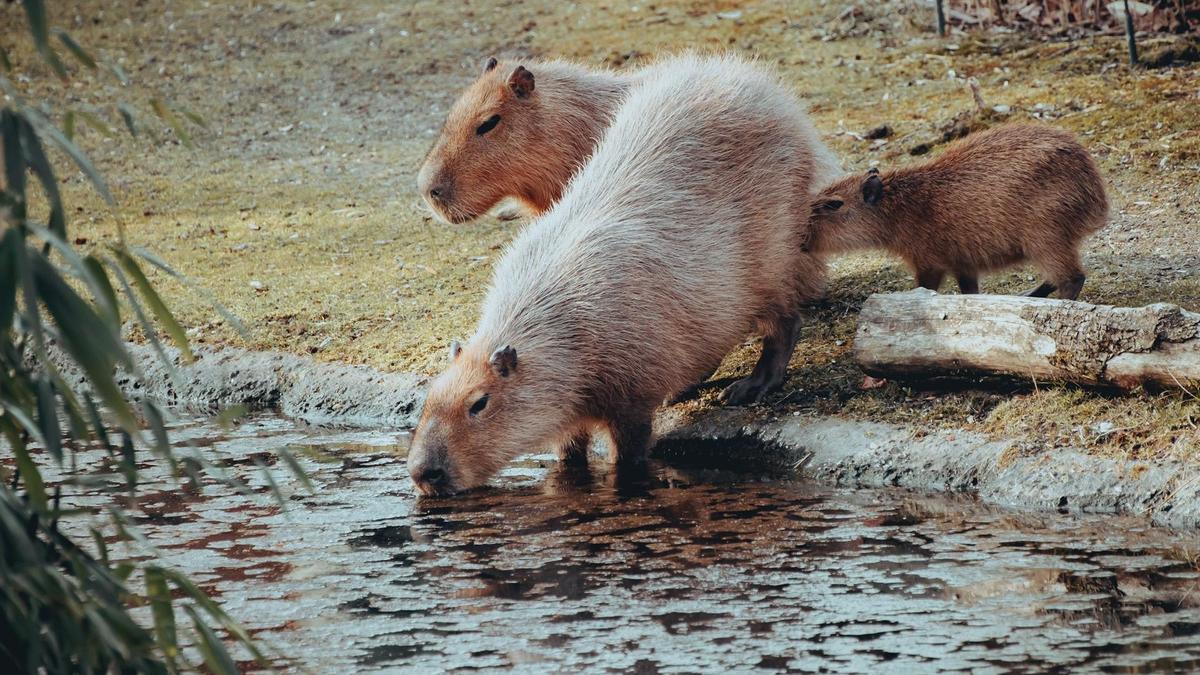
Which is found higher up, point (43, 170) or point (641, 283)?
point (43, 170)

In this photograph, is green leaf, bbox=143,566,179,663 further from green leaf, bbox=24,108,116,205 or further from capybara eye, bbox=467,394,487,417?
capybara eye, bbox=467,394,487,417

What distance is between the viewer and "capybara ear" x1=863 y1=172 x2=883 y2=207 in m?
6.03

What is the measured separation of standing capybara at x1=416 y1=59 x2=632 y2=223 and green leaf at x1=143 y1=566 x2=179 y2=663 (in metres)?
3.91

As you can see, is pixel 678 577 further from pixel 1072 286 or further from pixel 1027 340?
pixel 1072 286

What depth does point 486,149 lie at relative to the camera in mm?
6285

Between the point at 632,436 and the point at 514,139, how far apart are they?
1650 mm

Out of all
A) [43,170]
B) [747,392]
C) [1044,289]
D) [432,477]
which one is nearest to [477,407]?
[432,477]

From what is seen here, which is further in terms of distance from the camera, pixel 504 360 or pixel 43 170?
pixel 504 360

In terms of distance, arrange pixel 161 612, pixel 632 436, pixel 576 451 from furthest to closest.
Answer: pixel 576 451
pixel 632 436
pixel 161 612

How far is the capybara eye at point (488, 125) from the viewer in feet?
20.6

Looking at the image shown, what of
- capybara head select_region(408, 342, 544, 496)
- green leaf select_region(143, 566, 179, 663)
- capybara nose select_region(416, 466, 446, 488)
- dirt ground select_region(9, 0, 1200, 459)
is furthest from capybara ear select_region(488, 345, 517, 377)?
green leaf select_region(143, 566, 179, 663)

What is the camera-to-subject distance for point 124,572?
2.53m

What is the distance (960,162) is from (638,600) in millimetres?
2892

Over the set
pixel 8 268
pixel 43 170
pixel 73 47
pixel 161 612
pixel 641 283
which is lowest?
pixel 641 283
